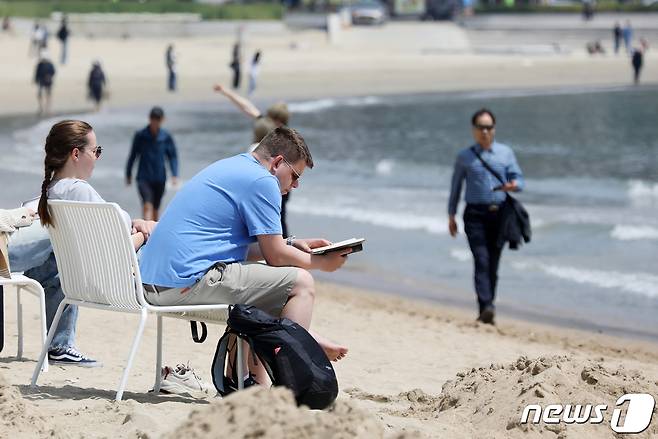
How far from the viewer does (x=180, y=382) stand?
5.98 metres

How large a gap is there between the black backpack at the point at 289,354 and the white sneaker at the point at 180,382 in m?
0.78

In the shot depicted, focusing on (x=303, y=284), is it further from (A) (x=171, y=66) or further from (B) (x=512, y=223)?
(A) (x=171, y=66)

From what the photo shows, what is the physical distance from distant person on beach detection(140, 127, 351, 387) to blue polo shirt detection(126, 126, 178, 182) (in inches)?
315

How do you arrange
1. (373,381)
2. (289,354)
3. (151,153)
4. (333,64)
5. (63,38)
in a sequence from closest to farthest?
(289,354) < (373,381) < (151,153) < (63,38) < (333,64)

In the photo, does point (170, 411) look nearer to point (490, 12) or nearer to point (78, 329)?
point (78, 329)

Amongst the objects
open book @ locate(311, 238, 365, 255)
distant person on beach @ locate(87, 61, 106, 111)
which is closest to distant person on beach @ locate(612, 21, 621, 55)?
distant person on beach @ locate(87, 61, 106, 111)

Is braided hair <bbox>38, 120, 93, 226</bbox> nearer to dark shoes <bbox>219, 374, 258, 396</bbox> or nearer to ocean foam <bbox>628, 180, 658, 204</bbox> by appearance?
dark shoes <bbox>219, 374, 258, 396</bbox>

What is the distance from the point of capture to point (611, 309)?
11602 mm

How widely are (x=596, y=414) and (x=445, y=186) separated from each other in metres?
17.5

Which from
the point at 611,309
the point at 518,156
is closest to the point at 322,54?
the point at 518,156

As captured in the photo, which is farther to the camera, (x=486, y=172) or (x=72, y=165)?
(x=486, y=172)

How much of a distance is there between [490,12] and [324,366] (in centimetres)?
7442

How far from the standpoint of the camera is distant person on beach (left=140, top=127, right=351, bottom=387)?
5.36m

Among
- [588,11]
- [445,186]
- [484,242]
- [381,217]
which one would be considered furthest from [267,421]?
[588,11]
